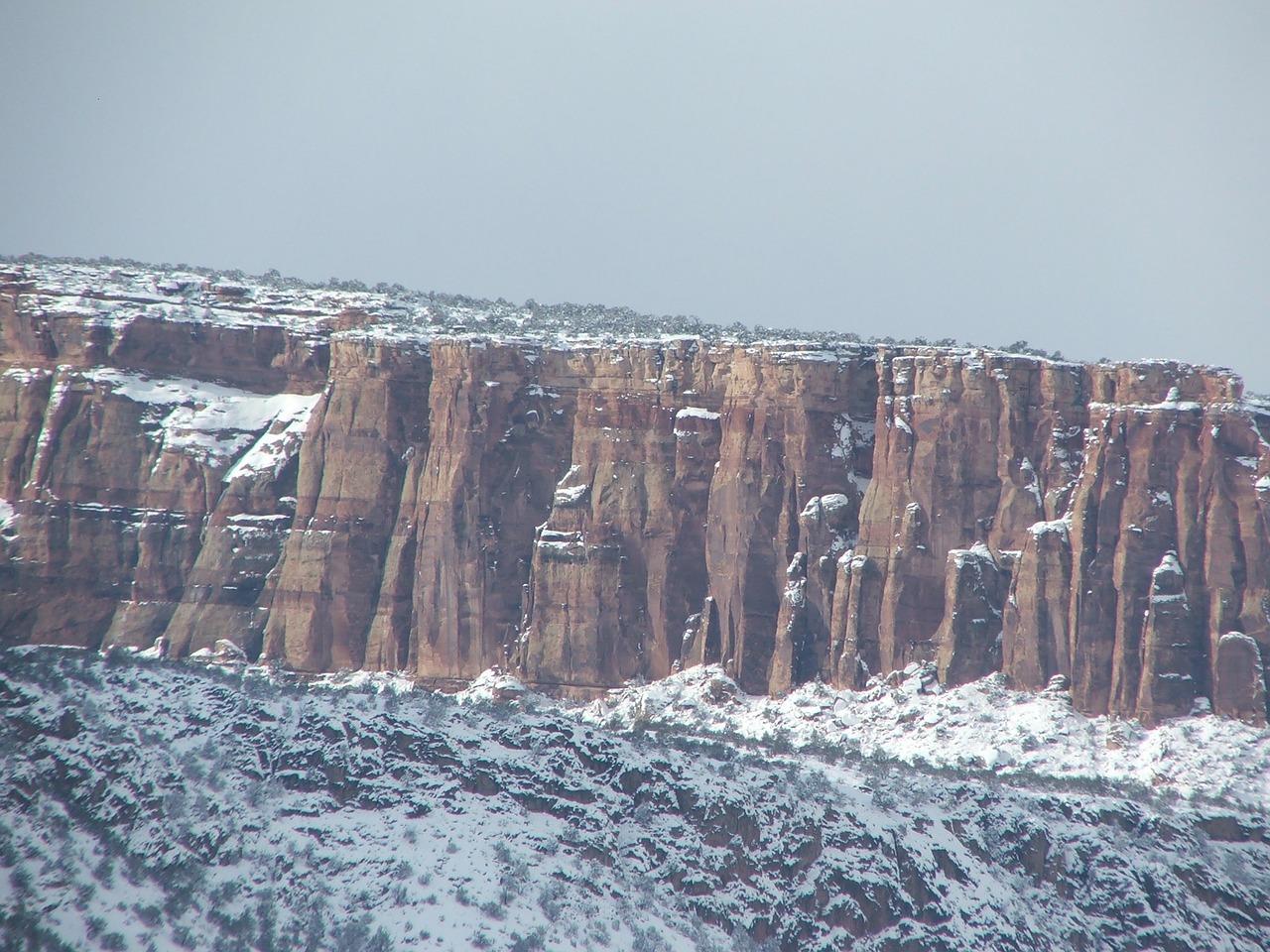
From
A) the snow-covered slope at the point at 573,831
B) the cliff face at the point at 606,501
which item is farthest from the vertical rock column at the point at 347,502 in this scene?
the snow-covered slope at the point at 573,831

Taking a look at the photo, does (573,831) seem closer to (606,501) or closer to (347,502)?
(606,501)

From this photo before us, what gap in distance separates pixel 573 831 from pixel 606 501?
91.3 feet

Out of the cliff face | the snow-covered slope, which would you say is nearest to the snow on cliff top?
the cliff face

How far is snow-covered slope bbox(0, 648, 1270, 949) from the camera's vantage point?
117125 millimetres

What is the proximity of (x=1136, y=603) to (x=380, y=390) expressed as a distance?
141 ft

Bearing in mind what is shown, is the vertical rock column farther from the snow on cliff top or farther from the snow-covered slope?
the snow-covered slope

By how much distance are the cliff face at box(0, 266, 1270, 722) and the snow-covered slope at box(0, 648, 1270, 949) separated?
7.62 metres

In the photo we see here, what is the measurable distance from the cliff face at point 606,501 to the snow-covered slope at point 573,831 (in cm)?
762

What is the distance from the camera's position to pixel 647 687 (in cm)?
14475

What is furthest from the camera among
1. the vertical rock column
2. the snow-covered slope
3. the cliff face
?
the vertical rock column

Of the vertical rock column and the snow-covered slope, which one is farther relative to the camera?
the vertical rock column

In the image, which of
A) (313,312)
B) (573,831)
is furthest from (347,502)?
(573,831)

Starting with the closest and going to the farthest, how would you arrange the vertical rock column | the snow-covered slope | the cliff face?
the snow-covered slope, the cliff face, the vertical rock column

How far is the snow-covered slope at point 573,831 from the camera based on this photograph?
117m
